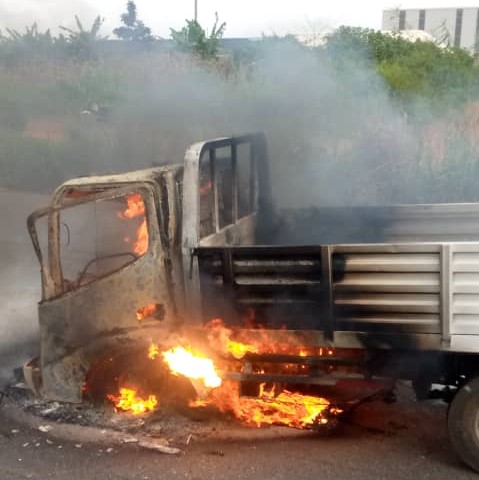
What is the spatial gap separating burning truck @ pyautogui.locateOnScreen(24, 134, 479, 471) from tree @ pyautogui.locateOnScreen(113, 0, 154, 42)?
8.13 m

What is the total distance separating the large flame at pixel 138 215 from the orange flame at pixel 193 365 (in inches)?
27.4

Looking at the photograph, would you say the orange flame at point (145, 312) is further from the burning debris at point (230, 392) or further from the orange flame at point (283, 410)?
the orange flame at point (283, 410)

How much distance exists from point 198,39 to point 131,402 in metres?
9.24

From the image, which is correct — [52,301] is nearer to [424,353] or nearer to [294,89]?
[424,353]

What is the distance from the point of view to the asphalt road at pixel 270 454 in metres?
3.76

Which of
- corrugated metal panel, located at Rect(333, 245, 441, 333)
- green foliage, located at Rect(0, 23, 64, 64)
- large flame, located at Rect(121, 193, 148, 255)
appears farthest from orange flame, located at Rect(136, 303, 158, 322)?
green foliage, located at Rect(0, 23, 64, 64)

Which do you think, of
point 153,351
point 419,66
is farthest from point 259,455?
point 419,66

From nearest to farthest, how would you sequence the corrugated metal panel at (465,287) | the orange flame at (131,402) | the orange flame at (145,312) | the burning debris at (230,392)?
1. the corrugated metal panel at (465,287)
2. the burning debris at (230,392)
3. the orange flame at (145,312)
4. the orange flame at (131,402)

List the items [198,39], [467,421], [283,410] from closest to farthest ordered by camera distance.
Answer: [467,421] → [283,410] → [198,39]

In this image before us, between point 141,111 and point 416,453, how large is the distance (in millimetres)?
7162

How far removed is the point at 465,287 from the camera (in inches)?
134

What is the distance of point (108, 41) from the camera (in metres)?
11.3

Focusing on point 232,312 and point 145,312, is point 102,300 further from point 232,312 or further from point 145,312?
point 232,312

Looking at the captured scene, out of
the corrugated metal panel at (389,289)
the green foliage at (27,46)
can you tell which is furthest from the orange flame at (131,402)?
the green foliage at (27,46)
